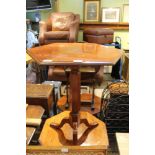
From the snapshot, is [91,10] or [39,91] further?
[91,10]

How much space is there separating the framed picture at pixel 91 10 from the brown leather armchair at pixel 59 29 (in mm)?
577

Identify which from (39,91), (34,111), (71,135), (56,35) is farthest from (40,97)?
(56,35)

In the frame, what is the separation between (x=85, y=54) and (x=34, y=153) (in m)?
0.87

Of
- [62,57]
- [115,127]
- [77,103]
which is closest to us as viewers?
[62,57]

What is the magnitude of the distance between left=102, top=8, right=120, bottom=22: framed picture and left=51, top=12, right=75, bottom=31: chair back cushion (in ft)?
2.76

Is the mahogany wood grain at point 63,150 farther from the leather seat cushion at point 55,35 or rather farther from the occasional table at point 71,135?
the leather seat cushion at point 55,35

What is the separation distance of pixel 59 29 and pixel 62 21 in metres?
0.17

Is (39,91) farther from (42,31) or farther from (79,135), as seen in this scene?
(42,31)

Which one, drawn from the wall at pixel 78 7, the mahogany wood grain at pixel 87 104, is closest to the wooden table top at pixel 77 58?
the mahogany wood grain at pixel 87 104

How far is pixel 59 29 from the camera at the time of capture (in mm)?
4711

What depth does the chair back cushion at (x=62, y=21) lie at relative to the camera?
15.5ft
